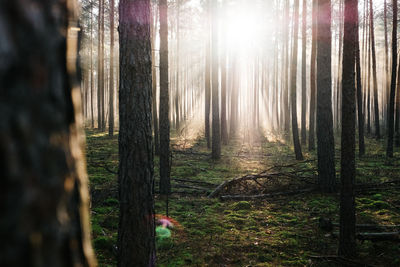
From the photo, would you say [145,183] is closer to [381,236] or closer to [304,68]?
[381,236]


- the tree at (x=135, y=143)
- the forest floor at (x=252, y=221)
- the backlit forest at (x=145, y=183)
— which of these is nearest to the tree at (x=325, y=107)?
the backlit forest at (x=145, y=183)

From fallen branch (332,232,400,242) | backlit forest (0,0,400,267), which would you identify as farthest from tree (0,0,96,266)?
fallen branch (332,232,400,242)

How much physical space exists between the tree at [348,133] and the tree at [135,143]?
2723mm

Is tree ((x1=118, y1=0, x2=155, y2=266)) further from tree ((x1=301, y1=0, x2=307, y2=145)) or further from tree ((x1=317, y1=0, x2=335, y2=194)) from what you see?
tree ((x1=301, y1=0, x2=307, y2=145))

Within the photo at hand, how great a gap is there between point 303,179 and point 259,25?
62.9 ft

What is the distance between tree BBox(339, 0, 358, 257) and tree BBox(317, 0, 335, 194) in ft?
12.0

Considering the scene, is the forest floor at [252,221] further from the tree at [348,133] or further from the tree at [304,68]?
the tree at [304,68]

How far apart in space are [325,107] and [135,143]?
649 centimetres

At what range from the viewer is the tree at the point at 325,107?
731 cm

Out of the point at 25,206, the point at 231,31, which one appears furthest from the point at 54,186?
the point at 231,31

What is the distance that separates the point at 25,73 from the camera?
0.55m

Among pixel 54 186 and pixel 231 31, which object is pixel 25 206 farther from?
pixel 231 31

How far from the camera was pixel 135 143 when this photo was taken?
3117 mm

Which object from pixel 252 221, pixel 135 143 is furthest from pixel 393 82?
pixel 135 143
